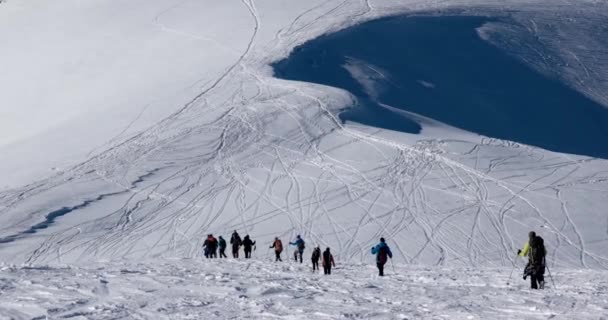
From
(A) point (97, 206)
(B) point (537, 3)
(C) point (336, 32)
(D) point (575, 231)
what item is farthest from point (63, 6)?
(D) point (575, 231)

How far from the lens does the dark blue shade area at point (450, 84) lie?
50125 mm

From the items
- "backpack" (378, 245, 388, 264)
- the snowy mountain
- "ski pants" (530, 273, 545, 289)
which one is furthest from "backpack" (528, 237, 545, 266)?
"backpack" (378, 245, 388, 264)

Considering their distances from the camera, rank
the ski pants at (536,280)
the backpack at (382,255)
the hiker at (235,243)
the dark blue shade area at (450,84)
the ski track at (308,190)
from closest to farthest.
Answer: the ski pants at (536,280), the backpack at (382,255), the hiker at (235,243), the ski track at (308,190), the dark blue shade area at (450,84)

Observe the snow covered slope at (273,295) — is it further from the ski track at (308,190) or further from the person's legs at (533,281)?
the ski track at (308,190)

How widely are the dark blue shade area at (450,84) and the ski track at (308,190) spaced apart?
134 inches

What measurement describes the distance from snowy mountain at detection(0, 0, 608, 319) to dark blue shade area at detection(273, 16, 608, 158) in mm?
501

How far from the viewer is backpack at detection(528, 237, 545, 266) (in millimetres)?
18703

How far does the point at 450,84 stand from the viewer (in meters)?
55.9

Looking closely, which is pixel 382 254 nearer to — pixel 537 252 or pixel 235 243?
pixel 537 252

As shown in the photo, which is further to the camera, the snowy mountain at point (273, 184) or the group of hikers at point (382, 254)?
the group of hikers at point (382, 254)

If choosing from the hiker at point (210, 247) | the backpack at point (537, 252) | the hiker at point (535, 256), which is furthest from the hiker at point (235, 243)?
the backpack at point (537, 252)

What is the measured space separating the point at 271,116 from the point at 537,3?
3315 centimetres

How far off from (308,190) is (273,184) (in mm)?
1697

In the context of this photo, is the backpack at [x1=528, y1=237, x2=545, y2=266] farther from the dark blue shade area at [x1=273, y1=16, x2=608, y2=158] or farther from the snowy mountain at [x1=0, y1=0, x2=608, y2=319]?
the dark blue shade area at [x1=273, y1=16, x2=608, y2=158]
